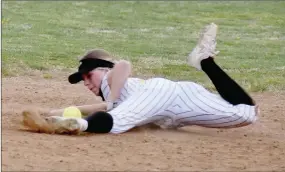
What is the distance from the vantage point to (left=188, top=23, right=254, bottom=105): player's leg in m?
7.38

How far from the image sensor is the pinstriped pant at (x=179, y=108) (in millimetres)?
7145

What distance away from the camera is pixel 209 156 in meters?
6.41

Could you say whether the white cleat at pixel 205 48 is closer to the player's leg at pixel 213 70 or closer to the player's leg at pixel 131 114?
the player's leg at pixel 213 70

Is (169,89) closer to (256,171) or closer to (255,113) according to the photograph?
(255,113)

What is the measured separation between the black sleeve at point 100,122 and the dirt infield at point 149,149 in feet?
0.25

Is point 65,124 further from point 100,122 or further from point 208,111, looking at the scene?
point 208,111

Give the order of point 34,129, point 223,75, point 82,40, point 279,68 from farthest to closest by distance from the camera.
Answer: point 82,40 < point 279,68 < point 223,75 < point 34,129

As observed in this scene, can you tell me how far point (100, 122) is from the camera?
6.88m

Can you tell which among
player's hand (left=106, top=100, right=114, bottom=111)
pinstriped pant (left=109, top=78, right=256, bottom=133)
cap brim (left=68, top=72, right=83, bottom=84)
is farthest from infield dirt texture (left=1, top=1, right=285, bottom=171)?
cap brim (left=68, top=72, right=83, bottom=84)

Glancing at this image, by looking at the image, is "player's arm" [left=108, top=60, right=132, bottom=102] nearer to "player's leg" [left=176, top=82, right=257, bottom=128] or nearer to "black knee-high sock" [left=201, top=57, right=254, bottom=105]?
"player's leg" [left=176, top=82, right=257, bottom=128]

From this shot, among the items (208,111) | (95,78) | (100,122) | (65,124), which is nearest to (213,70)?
(208,111)

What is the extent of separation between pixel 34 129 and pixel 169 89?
117cm

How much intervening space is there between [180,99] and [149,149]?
3.04 ft

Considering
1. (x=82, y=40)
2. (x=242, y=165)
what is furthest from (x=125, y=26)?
(x=242, y=165)
